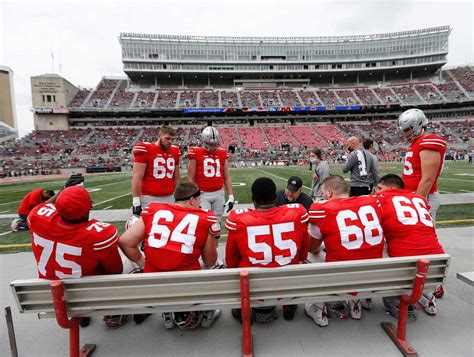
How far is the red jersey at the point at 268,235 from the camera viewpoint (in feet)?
7.22

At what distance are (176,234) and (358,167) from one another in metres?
3.85

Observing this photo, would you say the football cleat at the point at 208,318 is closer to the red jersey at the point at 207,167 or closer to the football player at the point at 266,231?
the football player at the point at 266,231

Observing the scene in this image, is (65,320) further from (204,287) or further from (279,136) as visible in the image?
(279,136)

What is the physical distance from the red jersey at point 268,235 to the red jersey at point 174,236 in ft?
0.87

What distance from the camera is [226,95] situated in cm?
6109

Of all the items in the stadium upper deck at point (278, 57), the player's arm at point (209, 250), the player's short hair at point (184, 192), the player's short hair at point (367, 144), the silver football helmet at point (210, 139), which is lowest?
the player's arm at point (209, 250)

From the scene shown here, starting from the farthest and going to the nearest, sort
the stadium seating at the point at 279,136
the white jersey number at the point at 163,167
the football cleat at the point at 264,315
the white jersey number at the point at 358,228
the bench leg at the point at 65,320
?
the stadium seating at the point at 279,136, the white jersey number at the point at 163,167, the football cleat at the point at 264,315, the white jersey number at the point at 358,228, the bench leg at the point at 65,320

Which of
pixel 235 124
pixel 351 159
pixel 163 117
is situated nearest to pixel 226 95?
pixel 235 124

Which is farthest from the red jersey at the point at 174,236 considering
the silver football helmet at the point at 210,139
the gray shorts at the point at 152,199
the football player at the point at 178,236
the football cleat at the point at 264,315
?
the silver football helmet at the point at 210,139

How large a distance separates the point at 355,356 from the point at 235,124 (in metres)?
58.2

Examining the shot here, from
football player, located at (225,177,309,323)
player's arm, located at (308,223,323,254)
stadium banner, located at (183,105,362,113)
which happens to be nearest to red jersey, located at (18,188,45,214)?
football player, located at (225,177,309,323)

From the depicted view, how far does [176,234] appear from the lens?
2213mm

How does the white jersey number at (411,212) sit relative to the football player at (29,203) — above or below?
above

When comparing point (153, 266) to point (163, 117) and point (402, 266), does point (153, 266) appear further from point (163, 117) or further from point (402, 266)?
point (163, 117)
